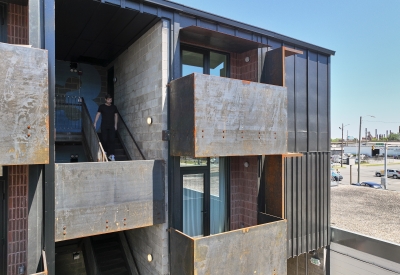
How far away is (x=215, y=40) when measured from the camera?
5871 millimetres

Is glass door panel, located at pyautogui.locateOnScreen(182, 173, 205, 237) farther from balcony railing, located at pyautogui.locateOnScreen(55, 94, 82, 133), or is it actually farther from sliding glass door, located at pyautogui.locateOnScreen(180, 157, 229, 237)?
balcony railing, located at pyautogui.locateOnScreen(55, 94, 82, 133)

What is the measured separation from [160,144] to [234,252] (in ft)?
8.23

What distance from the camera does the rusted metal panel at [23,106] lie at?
3436 millimetres

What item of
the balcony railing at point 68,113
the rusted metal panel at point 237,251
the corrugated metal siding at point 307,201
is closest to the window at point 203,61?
the corrugated metal siding at point 307,201

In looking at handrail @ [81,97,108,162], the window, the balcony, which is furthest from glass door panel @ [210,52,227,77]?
the balcony

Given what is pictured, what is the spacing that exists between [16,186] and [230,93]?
400cm

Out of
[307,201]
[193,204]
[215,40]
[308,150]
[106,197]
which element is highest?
[215,40]

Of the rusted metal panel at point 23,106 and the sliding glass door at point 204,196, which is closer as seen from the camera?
the rusted metal panel at point 23,106

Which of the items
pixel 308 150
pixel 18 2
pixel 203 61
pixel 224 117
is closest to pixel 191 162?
pixel 224 117

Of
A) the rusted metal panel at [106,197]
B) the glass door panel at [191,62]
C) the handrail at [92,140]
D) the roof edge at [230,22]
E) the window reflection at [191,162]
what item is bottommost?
the rusted metal panel at [106,197]

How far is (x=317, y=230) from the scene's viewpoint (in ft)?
24.8

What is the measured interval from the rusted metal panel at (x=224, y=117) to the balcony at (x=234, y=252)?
4.88 ft

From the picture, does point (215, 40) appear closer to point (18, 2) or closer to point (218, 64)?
point (218, 64)

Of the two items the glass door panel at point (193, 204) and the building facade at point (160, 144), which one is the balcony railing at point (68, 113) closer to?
the building facade at point (160, 144)
